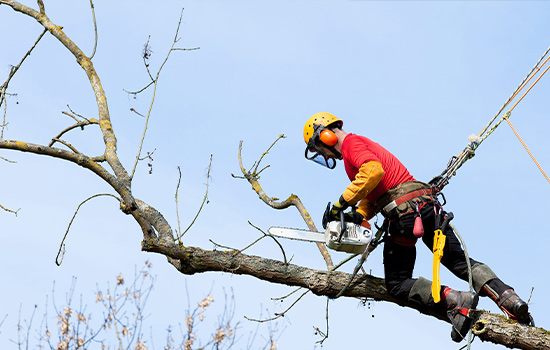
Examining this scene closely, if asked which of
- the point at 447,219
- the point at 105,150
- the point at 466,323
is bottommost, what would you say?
the point at 466,323

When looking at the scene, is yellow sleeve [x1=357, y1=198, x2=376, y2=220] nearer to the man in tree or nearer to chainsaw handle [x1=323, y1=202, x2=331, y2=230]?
the man in tree

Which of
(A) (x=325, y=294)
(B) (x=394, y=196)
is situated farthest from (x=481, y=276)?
(A) (x=325, y=294)

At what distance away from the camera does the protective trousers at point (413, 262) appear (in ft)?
15.6

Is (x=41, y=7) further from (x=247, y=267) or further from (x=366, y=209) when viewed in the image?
(x=366, y=209)

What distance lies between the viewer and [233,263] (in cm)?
507

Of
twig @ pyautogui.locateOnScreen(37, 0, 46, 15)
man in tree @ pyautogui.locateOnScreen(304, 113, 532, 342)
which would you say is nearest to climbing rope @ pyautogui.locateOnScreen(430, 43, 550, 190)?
man in tree @ pyautogui.locateOnScreen(304, 113, 532, 342)

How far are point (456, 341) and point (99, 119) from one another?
4.11 meters

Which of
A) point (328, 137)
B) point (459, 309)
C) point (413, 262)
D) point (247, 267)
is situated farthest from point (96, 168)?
point (459, 309)

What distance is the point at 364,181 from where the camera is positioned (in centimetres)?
469

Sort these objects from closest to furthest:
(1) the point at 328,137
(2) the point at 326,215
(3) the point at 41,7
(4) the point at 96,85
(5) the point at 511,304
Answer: (5) the point at 511,304, (2) the point at 326,215, (1) the point at 328,137, (4) the point at 96,85, (3) the point at 41,7

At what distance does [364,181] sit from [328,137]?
633 millimetres

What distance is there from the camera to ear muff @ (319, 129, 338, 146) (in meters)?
5.17

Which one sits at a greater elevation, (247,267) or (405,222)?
(405,222)

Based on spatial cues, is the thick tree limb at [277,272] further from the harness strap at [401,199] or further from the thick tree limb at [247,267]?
the harness strap at [401,199]
